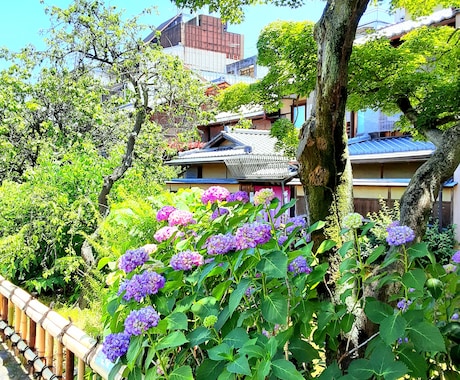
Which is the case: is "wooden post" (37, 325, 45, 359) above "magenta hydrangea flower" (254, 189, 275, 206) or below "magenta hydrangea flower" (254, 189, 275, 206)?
below

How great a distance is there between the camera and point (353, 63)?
306 centimetres

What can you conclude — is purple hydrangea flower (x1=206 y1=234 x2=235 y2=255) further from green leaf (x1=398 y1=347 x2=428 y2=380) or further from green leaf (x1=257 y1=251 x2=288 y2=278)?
green leaf (x1=398 y1=347 x2=428 y2=380)

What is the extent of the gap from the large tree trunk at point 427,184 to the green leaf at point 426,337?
960 mm

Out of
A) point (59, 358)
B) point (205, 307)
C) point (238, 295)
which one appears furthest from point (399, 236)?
point (59, 358)

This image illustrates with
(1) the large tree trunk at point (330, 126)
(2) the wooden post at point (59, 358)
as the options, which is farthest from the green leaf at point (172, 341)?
(2) the wooden post at point (59, 358)

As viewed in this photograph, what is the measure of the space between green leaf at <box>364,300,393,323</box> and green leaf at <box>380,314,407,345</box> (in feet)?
0.19

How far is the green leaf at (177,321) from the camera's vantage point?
1060mm

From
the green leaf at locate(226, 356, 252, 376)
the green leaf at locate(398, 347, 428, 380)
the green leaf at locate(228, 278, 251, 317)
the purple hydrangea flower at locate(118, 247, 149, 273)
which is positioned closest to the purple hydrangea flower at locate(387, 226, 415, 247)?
the green leaf at locate(398, 347, 428, 380)

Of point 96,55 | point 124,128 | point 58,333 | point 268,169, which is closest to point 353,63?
point 58,333

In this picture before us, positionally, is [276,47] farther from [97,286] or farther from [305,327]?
[305,327]

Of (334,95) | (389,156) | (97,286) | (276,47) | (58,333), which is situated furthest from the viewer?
(389,156)

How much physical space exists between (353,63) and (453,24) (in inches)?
237

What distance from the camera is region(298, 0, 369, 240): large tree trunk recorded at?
5.77 feet

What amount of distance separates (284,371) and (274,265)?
255 millimetres
